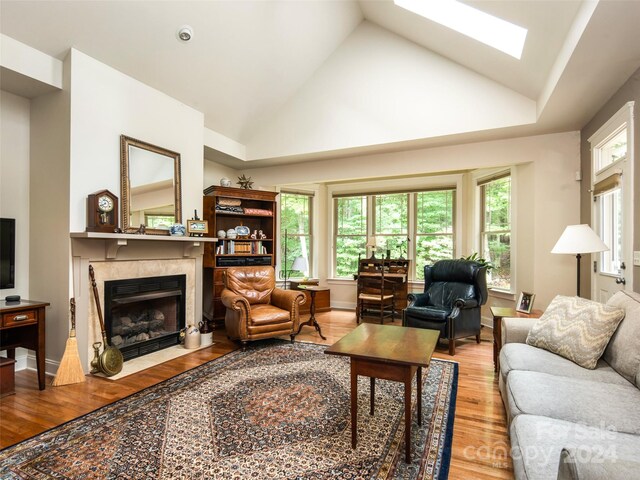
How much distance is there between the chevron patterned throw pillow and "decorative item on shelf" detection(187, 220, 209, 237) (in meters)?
3.53

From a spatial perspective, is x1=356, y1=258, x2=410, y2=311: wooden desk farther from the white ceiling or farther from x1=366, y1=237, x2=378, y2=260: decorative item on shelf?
the white ceiling

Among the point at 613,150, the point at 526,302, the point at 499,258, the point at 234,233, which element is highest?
the point at 613,150

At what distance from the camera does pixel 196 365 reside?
3.31 m

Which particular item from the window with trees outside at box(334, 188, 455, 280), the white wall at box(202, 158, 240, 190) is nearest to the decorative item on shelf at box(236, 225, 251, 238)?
the white wall at box(202, 158, 240, 190)

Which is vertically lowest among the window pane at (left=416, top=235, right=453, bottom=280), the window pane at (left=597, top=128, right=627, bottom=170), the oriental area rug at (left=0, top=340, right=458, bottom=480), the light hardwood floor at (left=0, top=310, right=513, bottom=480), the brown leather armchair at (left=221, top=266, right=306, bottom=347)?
the light hardwood floor at (left=0, top=310, right=513, bottom=480)

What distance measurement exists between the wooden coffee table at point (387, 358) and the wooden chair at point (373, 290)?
9.57 feet

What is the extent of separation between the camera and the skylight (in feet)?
10.6

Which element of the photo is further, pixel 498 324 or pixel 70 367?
pixel 498 324

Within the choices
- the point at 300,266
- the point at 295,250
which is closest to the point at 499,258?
the point at 300,266

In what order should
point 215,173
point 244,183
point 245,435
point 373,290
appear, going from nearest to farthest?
point 245,435 → point 244,183 → point 215,173 → point 373,290

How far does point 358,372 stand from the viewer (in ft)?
6.40

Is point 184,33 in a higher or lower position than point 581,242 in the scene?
higher

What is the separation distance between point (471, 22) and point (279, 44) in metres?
2.18

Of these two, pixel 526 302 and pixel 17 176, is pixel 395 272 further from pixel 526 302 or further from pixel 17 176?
pixel 17 176
